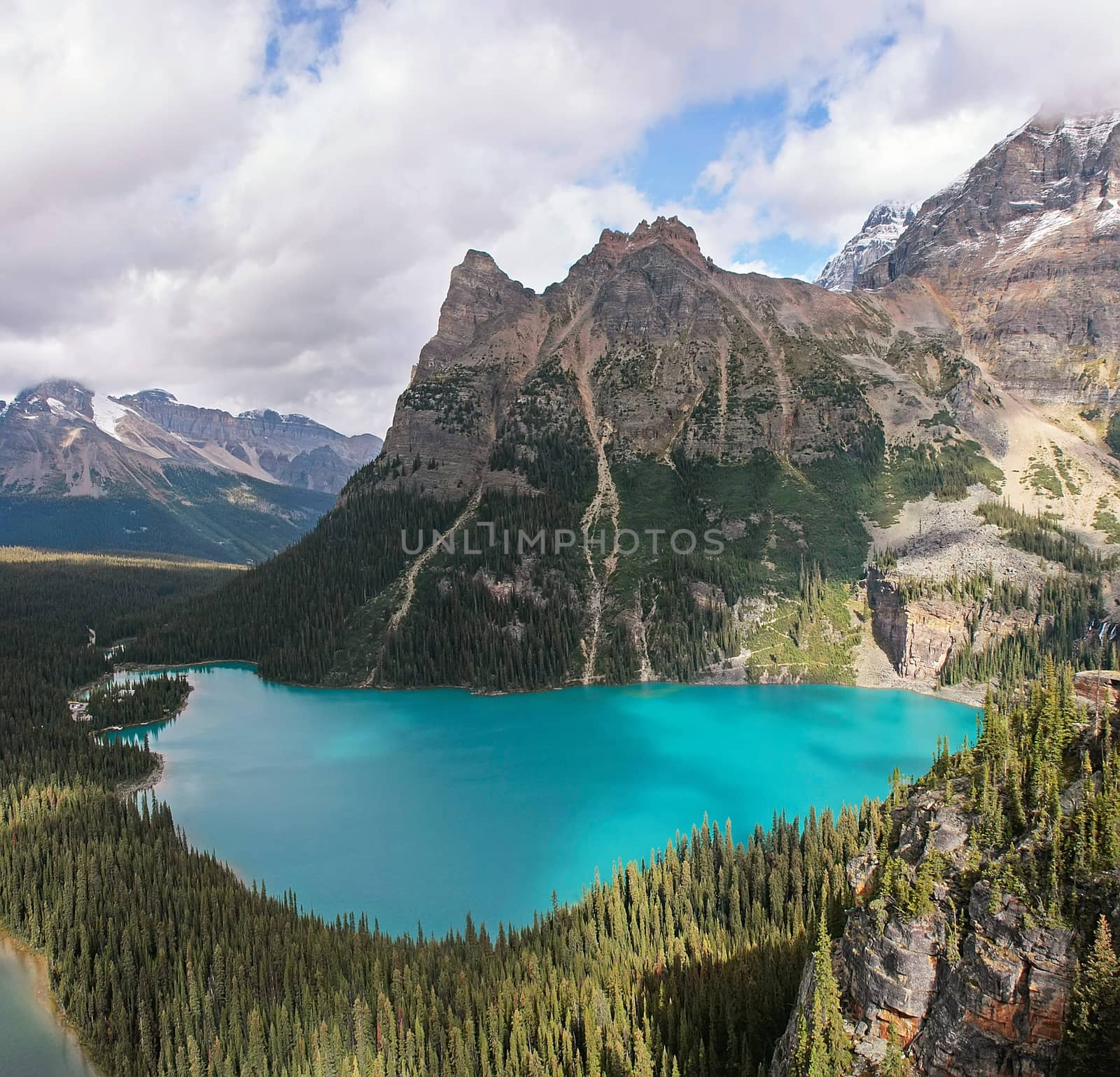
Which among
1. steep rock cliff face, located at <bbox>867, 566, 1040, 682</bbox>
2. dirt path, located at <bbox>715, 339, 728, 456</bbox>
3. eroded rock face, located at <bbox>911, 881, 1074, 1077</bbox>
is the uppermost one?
dirt path, located at <bbox>715, 339, 728, 456</bbox>

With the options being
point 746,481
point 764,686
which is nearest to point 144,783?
point 764,686

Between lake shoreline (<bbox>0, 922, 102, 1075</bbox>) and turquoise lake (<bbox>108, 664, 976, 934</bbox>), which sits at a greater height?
turquoise lake (<bbox>108, 664, 976, 934</bbox>)

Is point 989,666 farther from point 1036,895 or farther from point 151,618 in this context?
point 151,618

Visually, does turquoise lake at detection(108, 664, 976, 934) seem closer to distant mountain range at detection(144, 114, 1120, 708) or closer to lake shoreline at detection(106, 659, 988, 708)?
lake shoreline at detection(106, 659, 988, 708)

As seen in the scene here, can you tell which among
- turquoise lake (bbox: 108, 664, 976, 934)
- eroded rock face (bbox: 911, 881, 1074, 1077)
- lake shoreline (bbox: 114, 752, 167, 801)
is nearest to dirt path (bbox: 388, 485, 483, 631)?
turquoise lake (bbox: 108, 664, 976, 934)

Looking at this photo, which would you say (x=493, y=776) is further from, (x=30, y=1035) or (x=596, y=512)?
(x=596, y=512)
